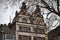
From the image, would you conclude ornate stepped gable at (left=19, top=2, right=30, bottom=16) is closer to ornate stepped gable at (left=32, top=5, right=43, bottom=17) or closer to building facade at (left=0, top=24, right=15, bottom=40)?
ornate stepped gable at (left=32, top=5, right=43, bottom=17)

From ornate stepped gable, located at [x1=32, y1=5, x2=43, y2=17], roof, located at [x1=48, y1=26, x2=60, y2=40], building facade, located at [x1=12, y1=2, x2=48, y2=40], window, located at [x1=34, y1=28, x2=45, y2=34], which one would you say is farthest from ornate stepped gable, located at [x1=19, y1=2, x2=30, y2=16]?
roof, located at [x1=48, y1=26, x2=60, y2=40]

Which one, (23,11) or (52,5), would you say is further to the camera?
(52,5)

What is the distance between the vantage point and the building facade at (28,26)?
4.57 m

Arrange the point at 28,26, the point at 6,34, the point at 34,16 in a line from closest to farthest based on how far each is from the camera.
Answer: the point at 6,34
the point at 28,26
the point at 34,16

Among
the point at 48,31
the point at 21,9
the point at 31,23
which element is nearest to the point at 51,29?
the point at 48,31

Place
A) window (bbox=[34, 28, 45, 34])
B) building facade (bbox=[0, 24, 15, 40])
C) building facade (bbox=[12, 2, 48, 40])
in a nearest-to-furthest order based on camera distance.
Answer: building facade (bbox=[0, 24, 15, 40])
building facade (bbox=[12, 2, 48, 40])
window (bbox=[34, 28, 45, 34])

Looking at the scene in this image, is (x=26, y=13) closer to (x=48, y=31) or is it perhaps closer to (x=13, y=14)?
(x=13, y=14)

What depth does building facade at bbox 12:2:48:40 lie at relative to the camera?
4.57 metres

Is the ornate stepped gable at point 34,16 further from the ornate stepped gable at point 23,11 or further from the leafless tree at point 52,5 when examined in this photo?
the leafless tree at point 52,5

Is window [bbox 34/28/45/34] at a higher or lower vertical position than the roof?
higher

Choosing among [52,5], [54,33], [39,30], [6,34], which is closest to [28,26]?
[39,30]

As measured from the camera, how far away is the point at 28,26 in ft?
15.2

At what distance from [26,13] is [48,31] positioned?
0.63m

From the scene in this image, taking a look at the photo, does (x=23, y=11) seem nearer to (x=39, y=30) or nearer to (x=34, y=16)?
(x=34, y=16)
